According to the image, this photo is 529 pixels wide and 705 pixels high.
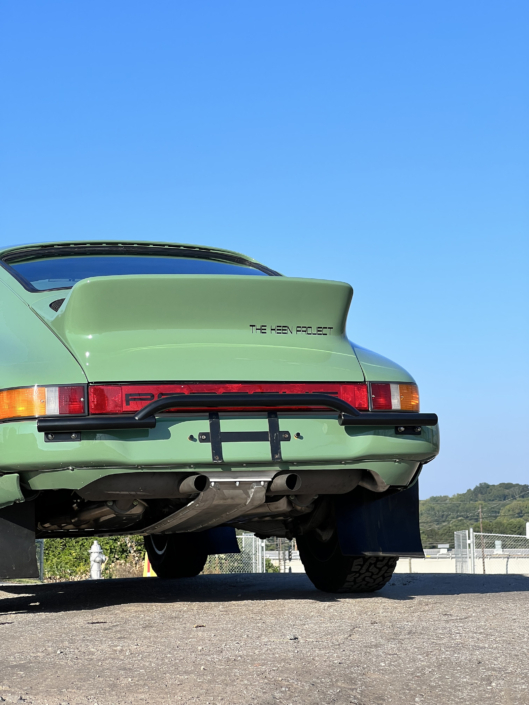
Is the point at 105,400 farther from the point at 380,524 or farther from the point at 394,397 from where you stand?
the point at 380,524

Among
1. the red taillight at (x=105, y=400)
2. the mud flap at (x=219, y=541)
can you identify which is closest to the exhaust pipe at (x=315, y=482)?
the red taillight at (x=105, y=400)

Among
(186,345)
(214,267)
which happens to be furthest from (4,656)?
(214,267)

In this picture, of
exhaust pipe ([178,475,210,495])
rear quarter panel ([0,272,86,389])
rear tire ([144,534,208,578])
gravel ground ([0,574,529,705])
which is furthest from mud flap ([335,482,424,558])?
rear tire ([144,534,208,578])

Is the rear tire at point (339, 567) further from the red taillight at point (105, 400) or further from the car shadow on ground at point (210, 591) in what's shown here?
→ the red taillight at point (105, 400)

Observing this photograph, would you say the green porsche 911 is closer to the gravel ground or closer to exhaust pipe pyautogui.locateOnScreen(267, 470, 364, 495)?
exhaust pipe pyautogui.locateOnScreen(267, 470, 364, 495)

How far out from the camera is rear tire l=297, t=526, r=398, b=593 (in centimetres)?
500

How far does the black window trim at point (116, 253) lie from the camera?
5105mm

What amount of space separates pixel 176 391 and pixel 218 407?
207mm

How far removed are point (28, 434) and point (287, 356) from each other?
1.27 meters

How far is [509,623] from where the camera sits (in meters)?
3.87

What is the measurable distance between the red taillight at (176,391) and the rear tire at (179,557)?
3160 millimetres

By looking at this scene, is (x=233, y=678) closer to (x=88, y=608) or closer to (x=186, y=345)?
(x=186, y=345)

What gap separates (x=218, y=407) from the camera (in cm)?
406

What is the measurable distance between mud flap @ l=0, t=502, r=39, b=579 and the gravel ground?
247mm
